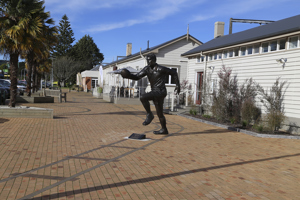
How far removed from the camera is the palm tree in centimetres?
1197

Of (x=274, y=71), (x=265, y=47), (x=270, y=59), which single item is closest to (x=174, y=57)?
(x=265, y=47)

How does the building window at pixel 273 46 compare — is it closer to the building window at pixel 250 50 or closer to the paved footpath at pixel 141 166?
the building window at pixel 250 50

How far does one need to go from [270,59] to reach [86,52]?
2988 inches

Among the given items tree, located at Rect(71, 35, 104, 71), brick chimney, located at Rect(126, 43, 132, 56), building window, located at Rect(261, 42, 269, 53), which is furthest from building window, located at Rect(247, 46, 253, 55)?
tree, located at Rect(71, 35, 104, 71)

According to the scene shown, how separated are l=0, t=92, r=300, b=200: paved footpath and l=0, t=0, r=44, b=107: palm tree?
4.06 meters

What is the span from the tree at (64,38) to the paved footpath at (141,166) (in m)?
69.5

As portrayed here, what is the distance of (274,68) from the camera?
11445 millimetres

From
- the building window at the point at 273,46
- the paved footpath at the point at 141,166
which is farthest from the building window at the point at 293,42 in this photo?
the paved footpath at the point at 141,166

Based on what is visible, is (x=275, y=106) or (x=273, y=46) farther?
(x=273, y=46)

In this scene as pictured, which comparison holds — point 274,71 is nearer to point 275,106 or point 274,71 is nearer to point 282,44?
point 282,44

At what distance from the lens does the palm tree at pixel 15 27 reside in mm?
11969

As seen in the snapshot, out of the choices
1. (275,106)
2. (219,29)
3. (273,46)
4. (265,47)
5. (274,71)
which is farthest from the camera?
(219,29)

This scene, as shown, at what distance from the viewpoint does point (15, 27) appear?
12.0 metres

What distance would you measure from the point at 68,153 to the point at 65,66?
5682 centimetres
